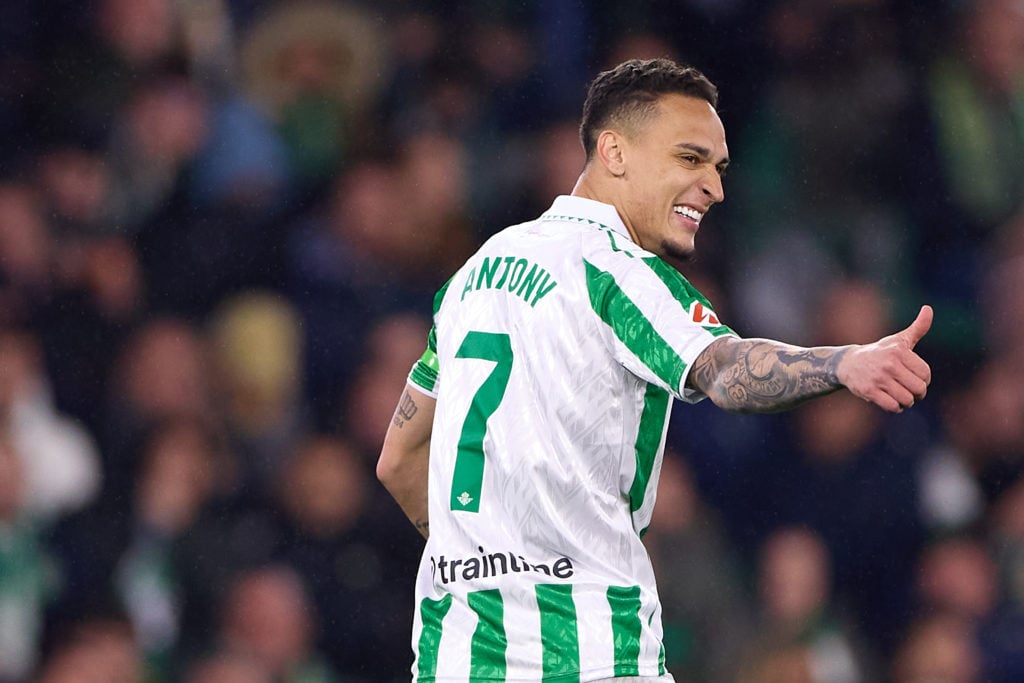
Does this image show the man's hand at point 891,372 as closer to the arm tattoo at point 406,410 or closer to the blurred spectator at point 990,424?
the arm tattoo at point 406,410

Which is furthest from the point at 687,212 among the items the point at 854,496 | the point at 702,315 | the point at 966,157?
the point at 966,157

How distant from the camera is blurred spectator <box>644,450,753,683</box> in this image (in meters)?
4.98

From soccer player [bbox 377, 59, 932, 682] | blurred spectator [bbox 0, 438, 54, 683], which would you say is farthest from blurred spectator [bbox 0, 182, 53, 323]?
soccer player [bbox 377, 59, 932, 682]

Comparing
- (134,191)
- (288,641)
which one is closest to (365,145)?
(134,191)

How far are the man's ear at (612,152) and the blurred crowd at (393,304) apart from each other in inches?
90.7

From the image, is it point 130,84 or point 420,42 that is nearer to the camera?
point 130,84

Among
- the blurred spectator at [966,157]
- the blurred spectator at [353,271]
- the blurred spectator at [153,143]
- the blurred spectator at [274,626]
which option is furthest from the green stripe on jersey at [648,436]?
the blurred spectator at [966,157]

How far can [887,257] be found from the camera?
230 inches

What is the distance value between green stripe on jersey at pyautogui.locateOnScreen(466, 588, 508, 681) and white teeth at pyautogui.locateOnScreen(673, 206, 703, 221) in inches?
33.2

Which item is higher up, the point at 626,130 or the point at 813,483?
the point at 626,130

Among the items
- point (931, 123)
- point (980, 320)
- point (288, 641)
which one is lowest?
point (288, 641)

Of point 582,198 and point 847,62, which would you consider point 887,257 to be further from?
point 582,198

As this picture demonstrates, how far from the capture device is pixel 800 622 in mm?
5176

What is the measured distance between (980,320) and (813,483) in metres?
1.10
